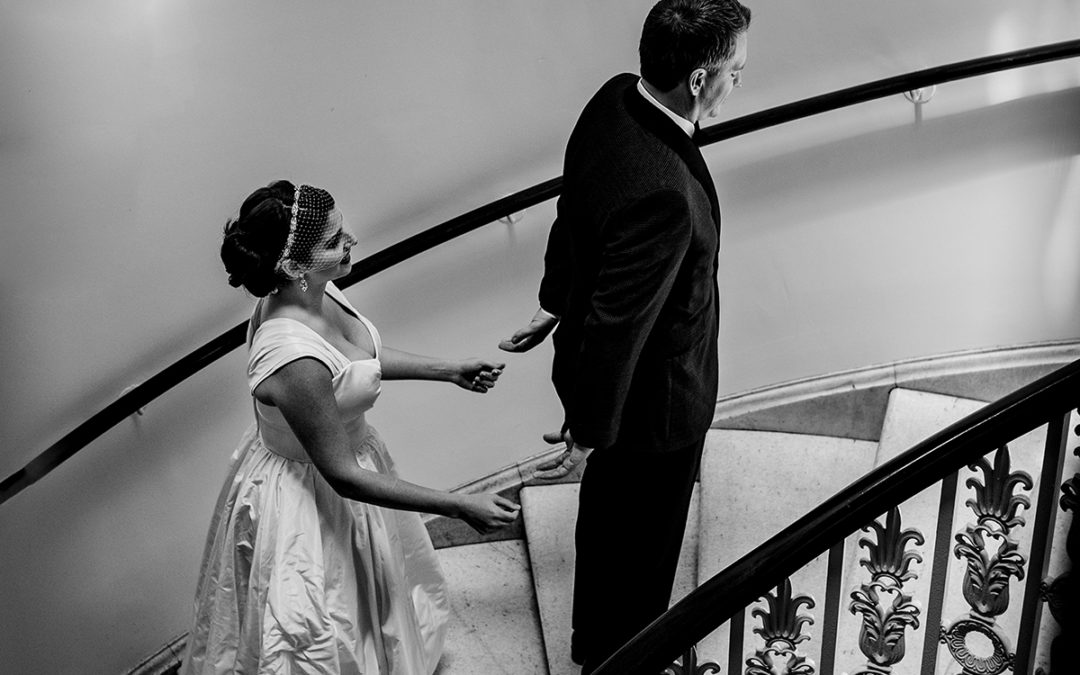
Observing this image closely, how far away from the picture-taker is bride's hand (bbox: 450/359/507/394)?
2.69 m

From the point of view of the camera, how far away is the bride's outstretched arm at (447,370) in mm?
2662

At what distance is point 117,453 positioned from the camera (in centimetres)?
298

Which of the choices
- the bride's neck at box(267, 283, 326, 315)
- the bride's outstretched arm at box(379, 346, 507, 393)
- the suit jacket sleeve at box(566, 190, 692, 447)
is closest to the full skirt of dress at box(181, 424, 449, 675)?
the bride's outstretched arm at box(379, 346, 507, 393)

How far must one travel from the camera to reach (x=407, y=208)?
307 centimetres

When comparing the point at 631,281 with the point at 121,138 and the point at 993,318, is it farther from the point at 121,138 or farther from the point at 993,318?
the point at 993,318

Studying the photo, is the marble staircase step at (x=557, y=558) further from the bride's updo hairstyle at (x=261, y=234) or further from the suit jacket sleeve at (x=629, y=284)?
the bride's updo hairstyle at (x=261, y=234)

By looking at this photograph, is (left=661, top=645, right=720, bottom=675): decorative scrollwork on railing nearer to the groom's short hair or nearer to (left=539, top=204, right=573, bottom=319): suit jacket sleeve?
(left=539, top=204, right=573, bottom=319): suit jacket sleeve

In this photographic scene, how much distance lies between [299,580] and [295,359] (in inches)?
19.9

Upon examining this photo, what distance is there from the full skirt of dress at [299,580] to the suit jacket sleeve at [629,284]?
2.05ft

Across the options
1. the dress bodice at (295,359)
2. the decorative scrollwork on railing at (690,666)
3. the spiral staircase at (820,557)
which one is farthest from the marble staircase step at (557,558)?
the decorative scrollwork on railing at (690,666)

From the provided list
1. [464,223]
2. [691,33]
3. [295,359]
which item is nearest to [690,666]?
[295,359]

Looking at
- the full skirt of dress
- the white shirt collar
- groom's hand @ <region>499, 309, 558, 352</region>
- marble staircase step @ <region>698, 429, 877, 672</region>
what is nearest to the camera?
the white shirt collar

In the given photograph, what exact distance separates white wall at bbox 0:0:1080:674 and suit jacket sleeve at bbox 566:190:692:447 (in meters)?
0.96

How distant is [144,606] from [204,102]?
1.41 meters
